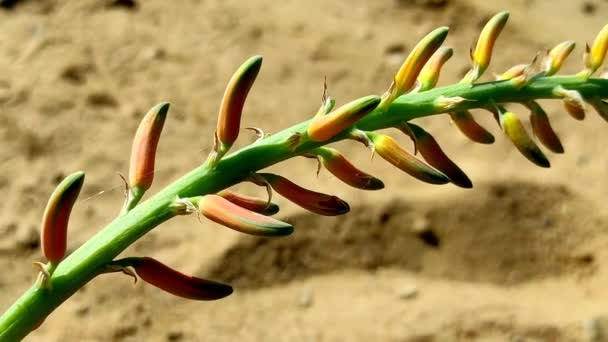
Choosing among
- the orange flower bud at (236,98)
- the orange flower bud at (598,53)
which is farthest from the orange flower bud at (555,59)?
the orange flower bud at (236,98)

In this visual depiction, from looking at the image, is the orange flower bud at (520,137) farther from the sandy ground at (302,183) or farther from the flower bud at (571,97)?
the sandy ground at (302,183)

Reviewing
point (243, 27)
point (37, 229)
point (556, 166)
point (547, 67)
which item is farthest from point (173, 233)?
point (547, 67)

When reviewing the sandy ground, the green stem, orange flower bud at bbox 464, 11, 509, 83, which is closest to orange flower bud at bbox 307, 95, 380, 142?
the green stem

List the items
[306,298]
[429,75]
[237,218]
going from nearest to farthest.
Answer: [237,218], [429,75], [306,298]

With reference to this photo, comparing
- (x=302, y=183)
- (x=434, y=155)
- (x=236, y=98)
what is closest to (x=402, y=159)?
(x=434, y=155)

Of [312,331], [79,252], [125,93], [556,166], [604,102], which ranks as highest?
[604,102]

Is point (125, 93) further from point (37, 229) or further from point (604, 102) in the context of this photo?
point (604, 102)

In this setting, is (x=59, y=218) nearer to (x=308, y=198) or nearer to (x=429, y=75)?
(x=308, y=198)

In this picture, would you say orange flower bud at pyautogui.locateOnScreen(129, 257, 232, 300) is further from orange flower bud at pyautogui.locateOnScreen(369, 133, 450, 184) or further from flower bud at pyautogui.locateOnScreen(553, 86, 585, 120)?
flower bud at pyautogui.locateOnScreen(553, 86, 585, 120)
